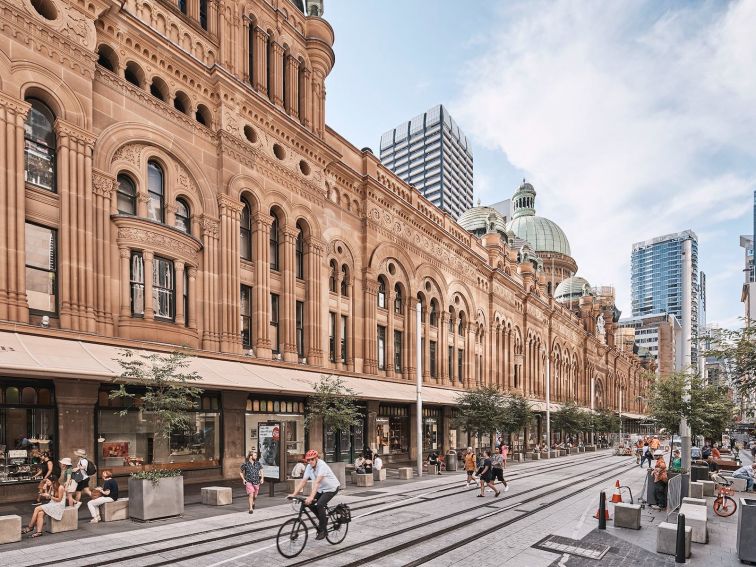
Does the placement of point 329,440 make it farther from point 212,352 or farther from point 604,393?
point 604,393

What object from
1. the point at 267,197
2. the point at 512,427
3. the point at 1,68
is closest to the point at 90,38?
the point at 1,68

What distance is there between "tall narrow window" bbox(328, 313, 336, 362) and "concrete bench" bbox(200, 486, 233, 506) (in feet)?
40.8

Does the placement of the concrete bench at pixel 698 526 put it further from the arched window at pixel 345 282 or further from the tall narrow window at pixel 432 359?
the tall narrow window at pixel 432 359

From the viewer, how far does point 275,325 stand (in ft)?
84.5

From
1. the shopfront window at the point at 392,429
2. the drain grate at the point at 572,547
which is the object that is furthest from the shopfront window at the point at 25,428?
the shopfront window at the point at 392,429

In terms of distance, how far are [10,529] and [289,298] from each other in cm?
1555

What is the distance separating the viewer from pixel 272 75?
27.1m

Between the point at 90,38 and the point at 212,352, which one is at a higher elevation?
the point at 90,38

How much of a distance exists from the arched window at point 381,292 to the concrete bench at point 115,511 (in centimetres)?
2120

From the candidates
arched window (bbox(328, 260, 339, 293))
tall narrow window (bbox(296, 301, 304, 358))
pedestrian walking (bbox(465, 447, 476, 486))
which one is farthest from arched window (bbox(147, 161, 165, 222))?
pedestrian walking (bbox(465, 447, 476, 486))

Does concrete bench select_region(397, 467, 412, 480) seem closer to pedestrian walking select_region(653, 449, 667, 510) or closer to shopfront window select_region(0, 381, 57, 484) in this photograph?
pedestrian walking select_region(653, 449, 667, 510)

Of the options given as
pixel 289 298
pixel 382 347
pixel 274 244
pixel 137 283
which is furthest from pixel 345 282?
pixel 137 283

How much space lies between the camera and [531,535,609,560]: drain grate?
11641 millimetres

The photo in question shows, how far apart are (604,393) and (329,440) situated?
82190 mm
